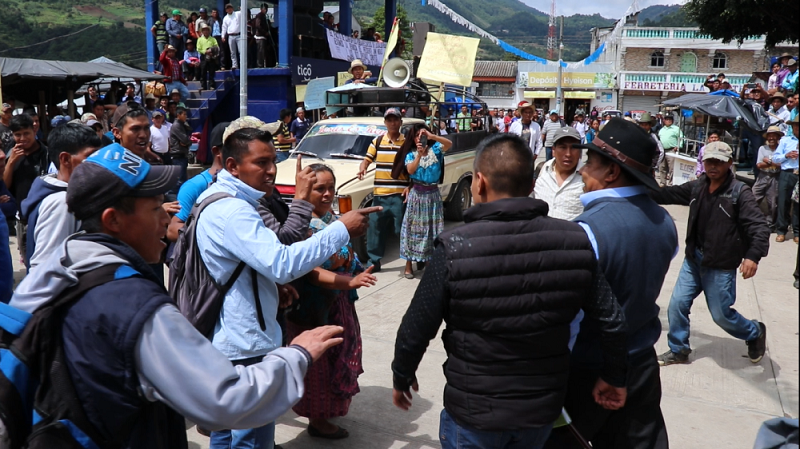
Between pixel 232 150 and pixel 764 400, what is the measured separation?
413cm

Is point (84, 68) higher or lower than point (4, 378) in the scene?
higher

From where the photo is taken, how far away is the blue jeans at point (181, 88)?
18.7m

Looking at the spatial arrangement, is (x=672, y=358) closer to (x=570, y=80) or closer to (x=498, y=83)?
(x=570, y=80)

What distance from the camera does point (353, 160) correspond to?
29.3 feet

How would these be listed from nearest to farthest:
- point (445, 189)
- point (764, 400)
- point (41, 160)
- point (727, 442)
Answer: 1. point (727, 442)
2. point (764, 400)
3. point (41, 160)
4. point (445, 189)

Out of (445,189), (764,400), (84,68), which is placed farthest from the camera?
(84,68)

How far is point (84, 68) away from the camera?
1702cm

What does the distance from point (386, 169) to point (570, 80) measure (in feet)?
164

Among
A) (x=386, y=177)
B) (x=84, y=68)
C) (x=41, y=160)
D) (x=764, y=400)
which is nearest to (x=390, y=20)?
(x=84, y=68)

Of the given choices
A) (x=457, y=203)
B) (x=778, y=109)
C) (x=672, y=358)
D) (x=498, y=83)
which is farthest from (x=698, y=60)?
(x=672, y=358)

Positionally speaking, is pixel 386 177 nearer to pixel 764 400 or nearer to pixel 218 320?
pixel 764 400

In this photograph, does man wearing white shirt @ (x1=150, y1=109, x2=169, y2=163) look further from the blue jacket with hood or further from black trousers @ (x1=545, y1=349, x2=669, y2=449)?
the blue jacket with hood

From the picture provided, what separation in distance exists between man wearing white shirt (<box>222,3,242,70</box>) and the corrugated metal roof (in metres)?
43.7

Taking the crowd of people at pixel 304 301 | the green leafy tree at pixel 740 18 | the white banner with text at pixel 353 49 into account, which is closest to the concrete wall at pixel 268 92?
the white banner with text at pixel 353 49
